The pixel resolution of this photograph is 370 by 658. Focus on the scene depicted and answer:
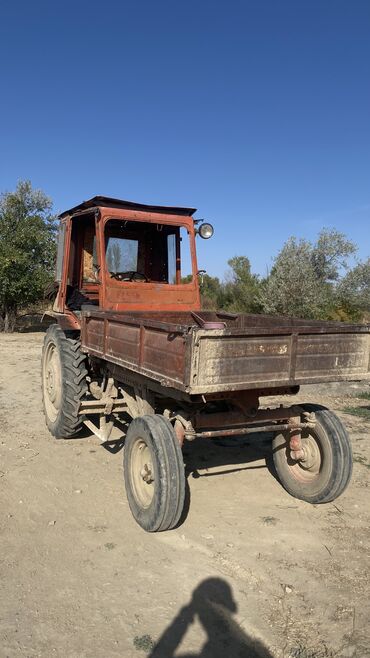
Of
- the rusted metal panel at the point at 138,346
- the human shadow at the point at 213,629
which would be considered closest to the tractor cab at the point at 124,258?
the rusted metal panel at the point at 138,346

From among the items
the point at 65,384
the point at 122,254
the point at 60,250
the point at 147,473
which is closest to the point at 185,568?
the point at 147,473

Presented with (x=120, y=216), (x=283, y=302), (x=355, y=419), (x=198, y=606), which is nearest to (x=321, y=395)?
(x=355, y=419)

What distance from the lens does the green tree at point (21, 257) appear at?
14.8 meters

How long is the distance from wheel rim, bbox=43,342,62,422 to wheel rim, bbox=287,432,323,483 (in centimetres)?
270

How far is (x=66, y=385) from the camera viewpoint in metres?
5.22

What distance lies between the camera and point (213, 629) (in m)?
2.63

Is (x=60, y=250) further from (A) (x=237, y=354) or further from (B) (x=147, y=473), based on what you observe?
(A) (x=237, y=354)

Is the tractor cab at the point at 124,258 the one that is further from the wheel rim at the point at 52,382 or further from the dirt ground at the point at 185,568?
the dirt ground at the point at 185,568

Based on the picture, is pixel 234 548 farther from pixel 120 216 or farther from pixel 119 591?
pixel 120 216

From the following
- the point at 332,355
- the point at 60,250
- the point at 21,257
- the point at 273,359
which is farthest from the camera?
the point at 21,257

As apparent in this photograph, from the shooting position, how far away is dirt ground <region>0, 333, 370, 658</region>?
2551 mm

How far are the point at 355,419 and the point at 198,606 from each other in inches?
191

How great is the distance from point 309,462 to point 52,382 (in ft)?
10.9

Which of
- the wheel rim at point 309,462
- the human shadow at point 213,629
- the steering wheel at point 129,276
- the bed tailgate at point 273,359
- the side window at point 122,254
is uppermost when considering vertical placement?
the side window at point 122,254
